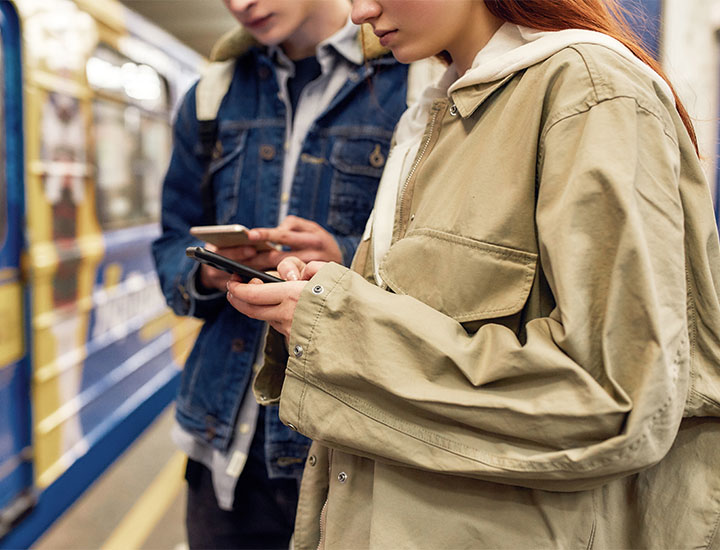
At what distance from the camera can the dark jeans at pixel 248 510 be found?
1.37 meters

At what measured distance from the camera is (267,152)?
1367mm

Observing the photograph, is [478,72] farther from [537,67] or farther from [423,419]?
[423,419]

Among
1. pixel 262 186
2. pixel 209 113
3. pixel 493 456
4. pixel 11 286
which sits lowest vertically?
pixel 11 286

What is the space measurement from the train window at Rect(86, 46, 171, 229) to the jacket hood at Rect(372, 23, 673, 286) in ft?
8.68

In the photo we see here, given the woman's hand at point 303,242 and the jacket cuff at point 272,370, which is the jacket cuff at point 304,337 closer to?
the jacket cuff at point 272,370

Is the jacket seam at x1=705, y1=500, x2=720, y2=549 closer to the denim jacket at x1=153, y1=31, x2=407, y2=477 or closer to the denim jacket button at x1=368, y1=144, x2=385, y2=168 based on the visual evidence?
the denim jacket at x1=153, y1=31, x2=407, y2=477

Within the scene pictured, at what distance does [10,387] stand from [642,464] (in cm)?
256

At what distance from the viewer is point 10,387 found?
2.49 meters

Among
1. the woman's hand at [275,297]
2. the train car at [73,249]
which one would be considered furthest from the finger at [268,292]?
the train car at [73,249]

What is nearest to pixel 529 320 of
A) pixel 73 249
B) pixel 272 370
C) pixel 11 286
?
pixel 272 370

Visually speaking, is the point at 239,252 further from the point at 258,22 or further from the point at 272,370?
the point at 258,22

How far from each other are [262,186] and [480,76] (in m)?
0.68

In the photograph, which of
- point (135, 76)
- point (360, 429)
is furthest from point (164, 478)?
point (360, 429)

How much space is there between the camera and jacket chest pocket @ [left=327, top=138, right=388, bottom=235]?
4.32 ft
